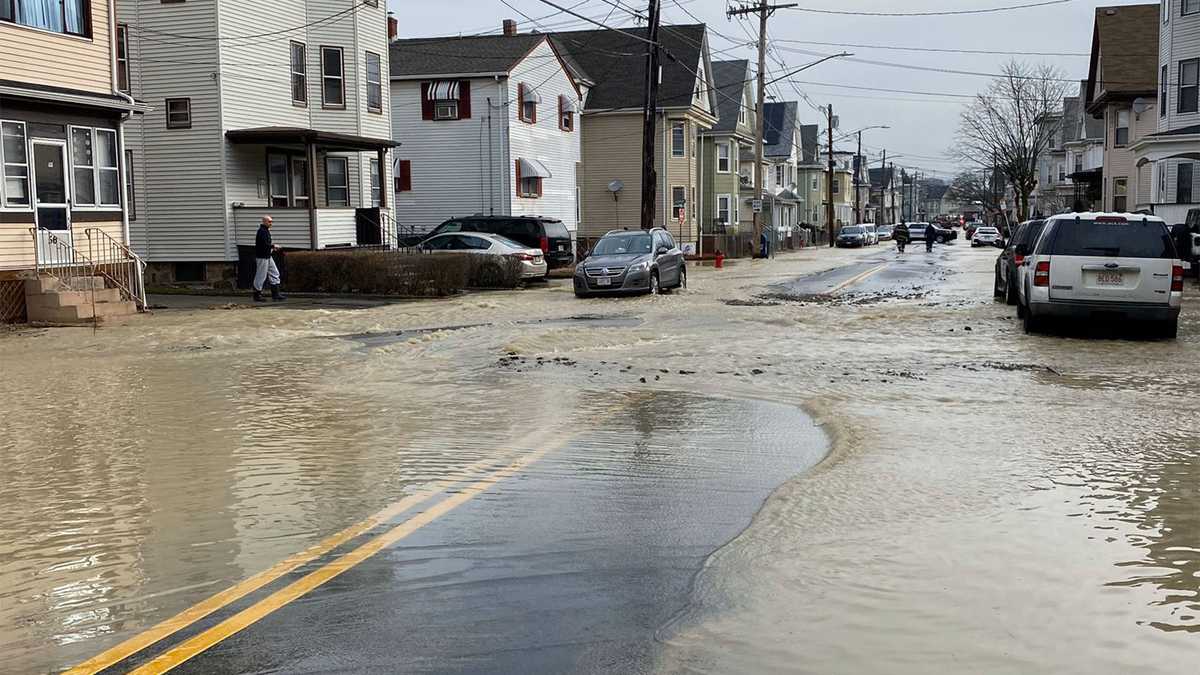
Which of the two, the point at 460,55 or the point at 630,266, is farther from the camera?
the point at 460,55

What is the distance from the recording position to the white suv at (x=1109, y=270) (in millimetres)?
16219

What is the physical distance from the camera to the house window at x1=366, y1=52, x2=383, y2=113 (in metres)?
38.0

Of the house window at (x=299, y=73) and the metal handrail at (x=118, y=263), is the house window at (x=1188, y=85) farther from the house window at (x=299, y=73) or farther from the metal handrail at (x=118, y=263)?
the metal handrail at (x=118, y=263)

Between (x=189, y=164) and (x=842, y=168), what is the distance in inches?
4307

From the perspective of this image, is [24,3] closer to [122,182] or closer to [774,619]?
[122,182]

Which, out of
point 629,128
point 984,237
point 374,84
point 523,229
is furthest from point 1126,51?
point 374,84

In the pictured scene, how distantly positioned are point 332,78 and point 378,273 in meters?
11.3

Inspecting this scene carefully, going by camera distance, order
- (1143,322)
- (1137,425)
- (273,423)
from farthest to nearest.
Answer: (1143,322) < (273,423) < (1137,425)

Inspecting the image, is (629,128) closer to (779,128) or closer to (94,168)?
(94,168)

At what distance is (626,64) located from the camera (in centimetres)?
6022

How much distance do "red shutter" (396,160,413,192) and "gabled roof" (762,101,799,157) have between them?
182 ft

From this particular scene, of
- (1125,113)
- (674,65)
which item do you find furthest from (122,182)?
(1125,113)

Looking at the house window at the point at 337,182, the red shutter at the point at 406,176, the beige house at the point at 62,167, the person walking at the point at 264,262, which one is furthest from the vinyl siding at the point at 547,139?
the beige house at the point at 62,167

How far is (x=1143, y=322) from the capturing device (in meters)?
16.7
